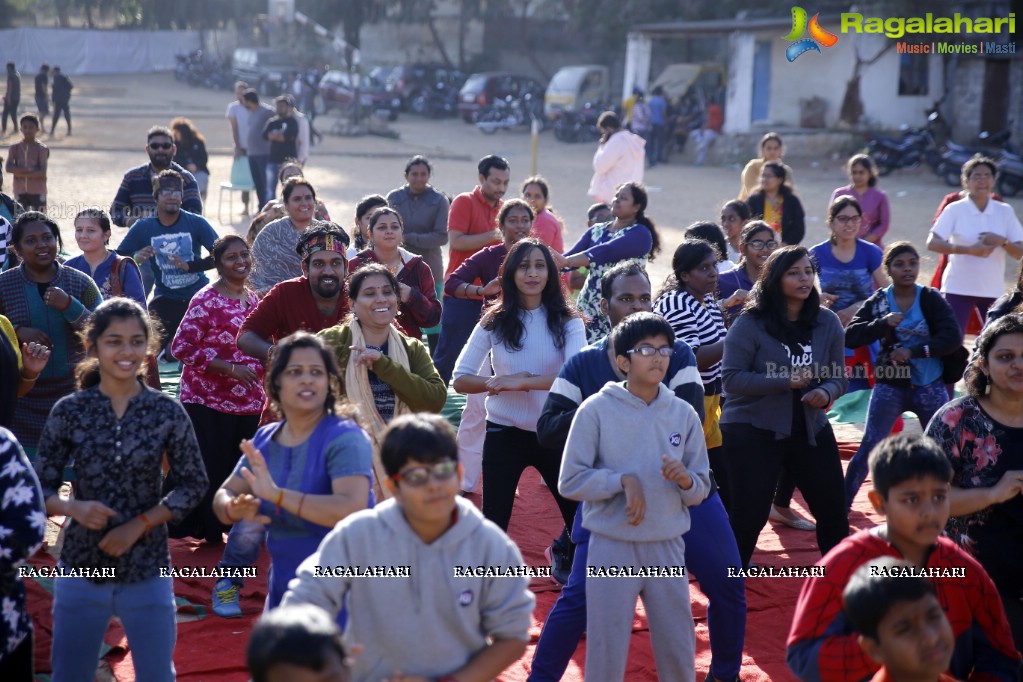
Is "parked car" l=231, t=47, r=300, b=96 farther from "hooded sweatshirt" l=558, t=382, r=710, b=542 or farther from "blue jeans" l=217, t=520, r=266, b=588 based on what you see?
"hooded sweatshirt" l=558, t=382, r=710, b=542

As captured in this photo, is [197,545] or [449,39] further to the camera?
[449,39]

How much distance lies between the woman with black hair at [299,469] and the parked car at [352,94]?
113 ft

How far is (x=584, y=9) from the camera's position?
126ft

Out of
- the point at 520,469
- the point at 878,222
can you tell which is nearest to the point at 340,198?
the point at 878,222

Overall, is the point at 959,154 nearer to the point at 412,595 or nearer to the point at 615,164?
the point at 615,164

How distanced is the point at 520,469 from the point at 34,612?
7.59ft

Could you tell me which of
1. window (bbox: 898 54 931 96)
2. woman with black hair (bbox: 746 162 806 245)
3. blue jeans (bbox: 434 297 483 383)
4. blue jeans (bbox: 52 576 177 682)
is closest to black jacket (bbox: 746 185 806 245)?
woman with black hair (bbox: 746 162 806 245)

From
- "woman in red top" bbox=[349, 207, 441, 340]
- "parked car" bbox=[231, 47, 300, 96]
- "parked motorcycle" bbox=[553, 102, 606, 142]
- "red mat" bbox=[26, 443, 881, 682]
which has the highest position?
"parked car" bbox=[231, 47, 300, 96]

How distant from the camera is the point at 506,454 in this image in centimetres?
546

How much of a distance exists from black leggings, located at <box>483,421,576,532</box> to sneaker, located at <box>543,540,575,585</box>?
0.52 meters

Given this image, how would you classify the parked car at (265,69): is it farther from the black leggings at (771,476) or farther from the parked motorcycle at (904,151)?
the black leggings at (771,476)

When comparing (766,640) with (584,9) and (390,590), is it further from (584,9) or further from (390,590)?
(584,9)

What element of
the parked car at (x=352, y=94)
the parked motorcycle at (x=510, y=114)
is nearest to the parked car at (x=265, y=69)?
the parked car at (x=352, y=94)

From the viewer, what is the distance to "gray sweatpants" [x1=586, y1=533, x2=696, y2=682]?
13.5 ft
